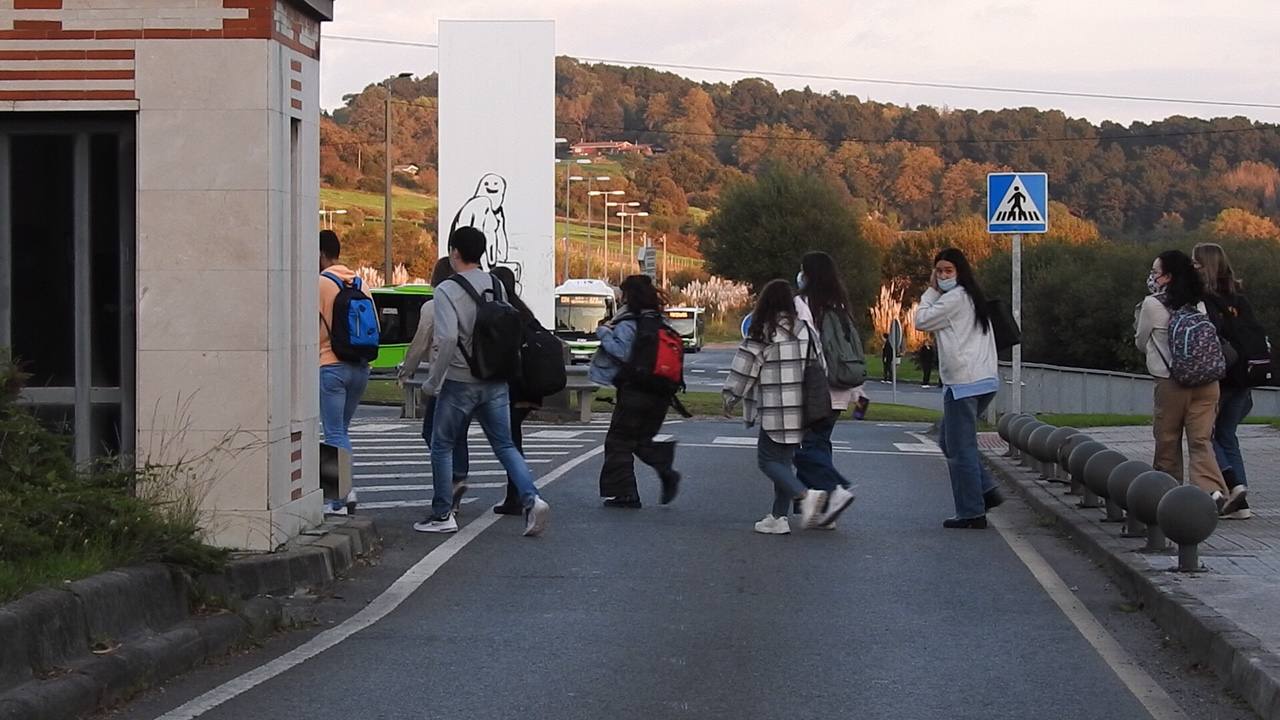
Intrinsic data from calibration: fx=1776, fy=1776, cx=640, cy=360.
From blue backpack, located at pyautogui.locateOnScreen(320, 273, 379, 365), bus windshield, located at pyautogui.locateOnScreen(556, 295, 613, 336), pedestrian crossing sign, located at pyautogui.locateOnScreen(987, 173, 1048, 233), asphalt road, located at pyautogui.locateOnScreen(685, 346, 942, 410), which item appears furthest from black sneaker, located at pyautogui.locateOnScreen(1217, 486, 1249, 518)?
bus windshield, located at pyautogui.locateOnScreen(556, 295, 613, 336)

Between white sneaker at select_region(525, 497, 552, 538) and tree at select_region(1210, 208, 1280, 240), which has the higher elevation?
tree at select_region(1210, 208, 1280, 240)

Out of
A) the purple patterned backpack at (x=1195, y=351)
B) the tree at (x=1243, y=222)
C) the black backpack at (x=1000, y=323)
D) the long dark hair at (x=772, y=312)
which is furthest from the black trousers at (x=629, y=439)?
the tree at (x=1243, y=222)

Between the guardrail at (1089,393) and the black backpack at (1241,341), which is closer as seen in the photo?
the black backpack at (1241,341)

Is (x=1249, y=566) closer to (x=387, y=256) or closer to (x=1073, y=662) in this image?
(x=1073, y=662)

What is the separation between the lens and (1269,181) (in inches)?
5310

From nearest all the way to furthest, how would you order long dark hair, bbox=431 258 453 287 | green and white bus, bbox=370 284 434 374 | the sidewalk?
1. the sidewalk
2. long dark hair, bbox=431 258 453 287
3. green and white bus, bbox=370 284 434 374

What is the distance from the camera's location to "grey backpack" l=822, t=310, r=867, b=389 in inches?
489

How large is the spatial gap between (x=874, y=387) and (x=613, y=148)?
122 m

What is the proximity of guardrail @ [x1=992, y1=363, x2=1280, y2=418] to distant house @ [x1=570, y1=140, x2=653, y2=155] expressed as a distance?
132 metres

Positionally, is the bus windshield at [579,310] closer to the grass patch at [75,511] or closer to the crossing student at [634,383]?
the crossing student at [634,383]

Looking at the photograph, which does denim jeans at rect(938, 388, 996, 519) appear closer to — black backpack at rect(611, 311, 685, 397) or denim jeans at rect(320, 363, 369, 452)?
black backpack at rect(611, 311, 685, 397)

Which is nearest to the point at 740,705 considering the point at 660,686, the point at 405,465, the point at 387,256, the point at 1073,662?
the point at 660,686

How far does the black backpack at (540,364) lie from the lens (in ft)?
39.1

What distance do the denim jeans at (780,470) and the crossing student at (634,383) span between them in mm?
1297
